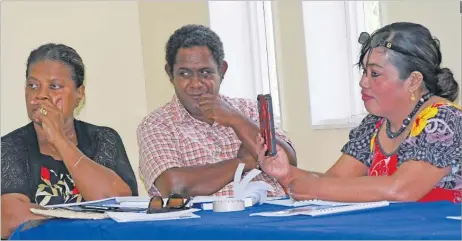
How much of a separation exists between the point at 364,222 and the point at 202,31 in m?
1.87

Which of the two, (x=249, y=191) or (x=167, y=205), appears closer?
(x=167, y=205)

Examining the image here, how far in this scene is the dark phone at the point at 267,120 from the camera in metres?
2.16

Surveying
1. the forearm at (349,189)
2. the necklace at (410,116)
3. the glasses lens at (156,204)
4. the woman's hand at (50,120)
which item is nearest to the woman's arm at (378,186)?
the forearm at (349,189)

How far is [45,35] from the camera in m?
3.77

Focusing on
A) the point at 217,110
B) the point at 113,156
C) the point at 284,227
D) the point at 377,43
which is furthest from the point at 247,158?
the point at 284,227

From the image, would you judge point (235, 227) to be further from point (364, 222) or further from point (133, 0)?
point (133, 0)

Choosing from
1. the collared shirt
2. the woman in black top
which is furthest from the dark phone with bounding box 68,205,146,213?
the collared shirt

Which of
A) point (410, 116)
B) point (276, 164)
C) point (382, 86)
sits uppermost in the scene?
point (382, 86)

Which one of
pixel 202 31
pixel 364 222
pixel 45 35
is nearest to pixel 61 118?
pixel 202 31

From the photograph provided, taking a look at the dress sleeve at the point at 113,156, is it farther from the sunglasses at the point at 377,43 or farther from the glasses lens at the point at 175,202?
the sunglasses at the point at 377,43

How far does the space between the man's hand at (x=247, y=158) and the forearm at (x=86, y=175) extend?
1.88 feet

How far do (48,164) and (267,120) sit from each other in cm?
93

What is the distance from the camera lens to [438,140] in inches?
88.8

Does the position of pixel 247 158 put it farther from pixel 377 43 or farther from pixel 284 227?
pixel 284 227
